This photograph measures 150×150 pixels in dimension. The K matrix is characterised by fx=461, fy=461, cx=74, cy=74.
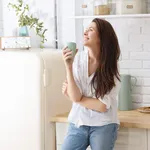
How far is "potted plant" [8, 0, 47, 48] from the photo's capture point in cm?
373

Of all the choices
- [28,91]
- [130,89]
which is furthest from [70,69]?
[130,89]

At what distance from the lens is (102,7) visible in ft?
10.9

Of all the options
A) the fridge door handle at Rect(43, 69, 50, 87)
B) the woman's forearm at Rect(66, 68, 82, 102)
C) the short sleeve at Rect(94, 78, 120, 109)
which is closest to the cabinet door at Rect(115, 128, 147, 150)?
the short sleeve at Rect(94, 78, 120, 109)

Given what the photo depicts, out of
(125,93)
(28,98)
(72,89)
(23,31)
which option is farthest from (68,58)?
(23,31)

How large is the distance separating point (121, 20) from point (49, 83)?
2.52 ft

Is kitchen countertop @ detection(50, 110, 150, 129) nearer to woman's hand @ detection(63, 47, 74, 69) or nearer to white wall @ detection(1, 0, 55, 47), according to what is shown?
woman's hand @ detection(63, 47, 74, 69)

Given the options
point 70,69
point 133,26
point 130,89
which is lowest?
point 130,89

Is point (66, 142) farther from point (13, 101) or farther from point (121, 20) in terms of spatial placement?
point (121, 20)

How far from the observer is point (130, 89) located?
11.1 feet

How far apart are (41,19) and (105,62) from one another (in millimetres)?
1242

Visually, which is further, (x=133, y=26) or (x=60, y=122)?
(x=133, y=26)

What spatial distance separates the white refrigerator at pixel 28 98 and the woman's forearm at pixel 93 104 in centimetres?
47

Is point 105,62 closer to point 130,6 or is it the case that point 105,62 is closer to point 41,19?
point 130,6

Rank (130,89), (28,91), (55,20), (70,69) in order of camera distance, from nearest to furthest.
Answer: (70,69)
(28,91)
(130,89)
(55,20)
